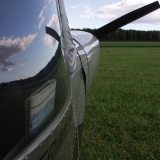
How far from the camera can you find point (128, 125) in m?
4.42

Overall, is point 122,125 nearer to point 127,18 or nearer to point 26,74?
point 127,18

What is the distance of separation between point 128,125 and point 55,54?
3.35 meters

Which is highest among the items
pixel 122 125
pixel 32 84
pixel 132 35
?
pixel 32 84

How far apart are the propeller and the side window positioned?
7.25ft

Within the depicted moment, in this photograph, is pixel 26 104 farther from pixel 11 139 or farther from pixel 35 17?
pixel 35 17

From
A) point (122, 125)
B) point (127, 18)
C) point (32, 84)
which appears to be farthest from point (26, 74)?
point (122, 125)

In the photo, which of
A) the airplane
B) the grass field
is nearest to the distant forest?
the grass field

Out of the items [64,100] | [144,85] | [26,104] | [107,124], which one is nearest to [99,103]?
[107,124]

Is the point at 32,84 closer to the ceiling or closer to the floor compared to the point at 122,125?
closer to the ceiling

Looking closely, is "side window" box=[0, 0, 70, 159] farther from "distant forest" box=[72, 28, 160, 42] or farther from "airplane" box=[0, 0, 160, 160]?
"distant forest" box=[72, 28, 160, 42]

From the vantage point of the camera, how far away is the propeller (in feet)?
10.6

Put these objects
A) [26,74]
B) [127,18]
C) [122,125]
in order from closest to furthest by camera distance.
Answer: [26,74] < [127,18] < [122,125]

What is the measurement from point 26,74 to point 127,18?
262cm

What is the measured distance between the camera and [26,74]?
3.32 ft
